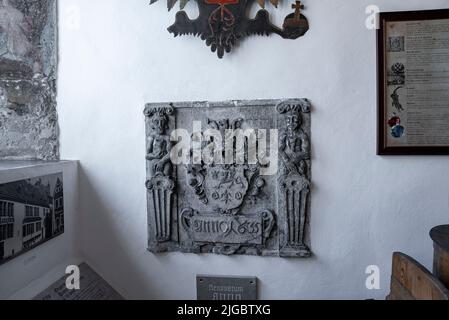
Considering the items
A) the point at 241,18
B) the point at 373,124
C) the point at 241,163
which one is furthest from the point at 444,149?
the point at 241,18

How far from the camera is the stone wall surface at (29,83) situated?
2.21 meters

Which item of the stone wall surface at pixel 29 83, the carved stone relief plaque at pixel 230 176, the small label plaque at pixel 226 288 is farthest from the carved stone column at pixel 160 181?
the stone wall surface at pixel 29 83

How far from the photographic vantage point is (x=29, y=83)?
2240 millimetres

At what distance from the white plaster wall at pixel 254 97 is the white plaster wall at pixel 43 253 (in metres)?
0.08

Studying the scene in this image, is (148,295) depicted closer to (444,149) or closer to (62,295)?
(62,295)

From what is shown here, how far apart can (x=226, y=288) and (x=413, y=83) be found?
1724mm

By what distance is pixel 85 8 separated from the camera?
2.22 metres

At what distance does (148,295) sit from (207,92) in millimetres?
1436

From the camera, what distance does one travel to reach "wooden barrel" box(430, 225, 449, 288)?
62.1 inches

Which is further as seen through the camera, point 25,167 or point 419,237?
point 419,237

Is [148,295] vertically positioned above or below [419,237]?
below

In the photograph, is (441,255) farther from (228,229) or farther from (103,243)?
(103,243)

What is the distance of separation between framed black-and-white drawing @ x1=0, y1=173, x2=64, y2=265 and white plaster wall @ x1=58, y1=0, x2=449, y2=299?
267 millimetres
